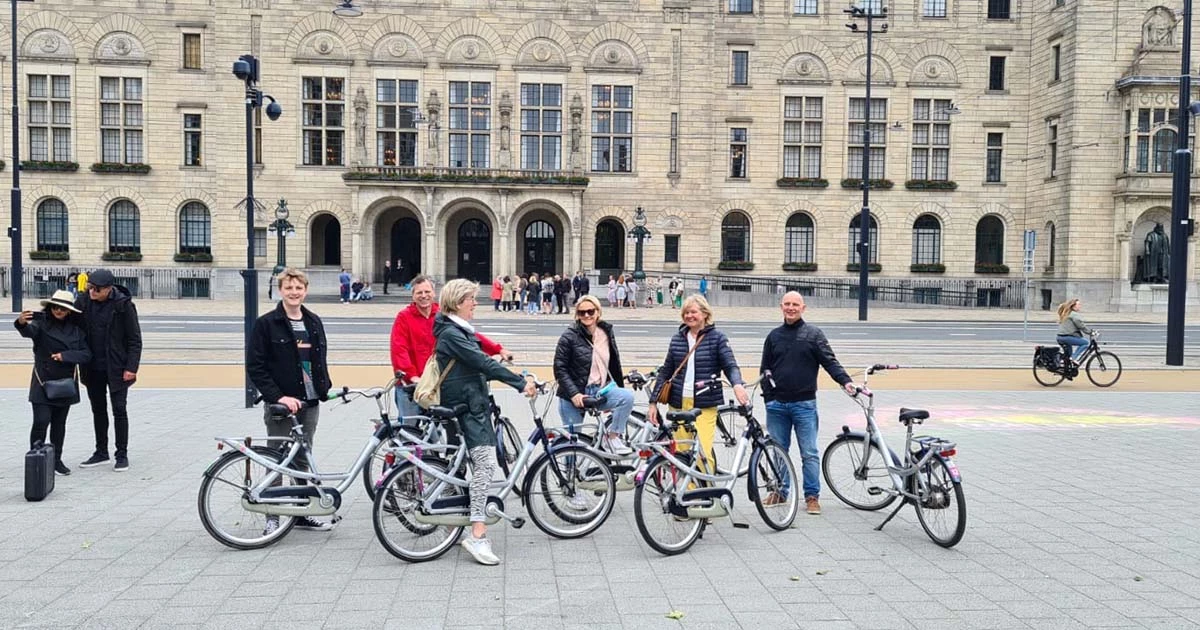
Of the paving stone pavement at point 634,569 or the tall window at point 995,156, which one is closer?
the paving stone pavement at point 634,569

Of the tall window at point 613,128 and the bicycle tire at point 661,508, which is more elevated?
the tall window at point 613,128

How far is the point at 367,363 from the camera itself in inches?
688

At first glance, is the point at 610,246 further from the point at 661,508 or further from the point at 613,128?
the point at 661,508

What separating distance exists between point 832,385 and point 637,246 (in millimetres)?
28407

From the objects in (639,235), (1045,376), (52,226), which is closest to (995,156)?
(639,235)

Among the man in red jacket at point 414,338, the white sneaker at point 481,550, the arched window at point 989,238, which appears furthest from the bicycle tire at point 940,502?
the arched window at point 989,238

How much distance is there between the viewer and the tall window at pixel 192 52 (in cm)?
4356

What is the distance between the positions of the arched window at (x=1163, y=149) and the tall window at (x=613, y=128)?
23601 mm

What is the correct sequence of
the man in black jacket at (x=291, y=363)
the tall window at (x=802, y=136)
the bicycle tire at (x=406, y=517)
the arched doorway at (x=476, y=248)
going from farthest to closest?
the arched doorway at (x=476, y=248) < the tall window at (x=802, y=136) < the man in black jacket at (x=291, y=363) < the bicycle tire at (x=406, y=517)

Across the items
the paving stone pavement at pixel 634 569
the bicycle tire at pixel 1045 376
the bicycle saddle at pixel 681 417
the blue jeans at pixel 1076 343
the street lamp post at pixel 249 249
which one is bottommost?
the paving stone pavement at pixel 634 569

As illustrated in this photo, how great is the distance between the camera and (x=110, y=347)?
28.9 ft

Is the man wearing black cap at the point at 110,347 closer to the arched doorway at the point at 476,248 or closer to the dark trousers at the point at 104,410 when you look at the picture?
the dark trousers at the point at 104,410

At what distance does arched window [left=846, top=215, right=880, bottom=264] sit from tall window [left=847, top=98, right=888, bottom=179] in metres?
2.26

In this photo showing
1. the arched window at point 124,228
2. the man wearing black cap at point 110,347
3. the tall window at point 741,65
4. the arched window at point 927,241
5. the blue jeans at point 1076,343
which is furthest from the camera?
the arched window at point 927,241
